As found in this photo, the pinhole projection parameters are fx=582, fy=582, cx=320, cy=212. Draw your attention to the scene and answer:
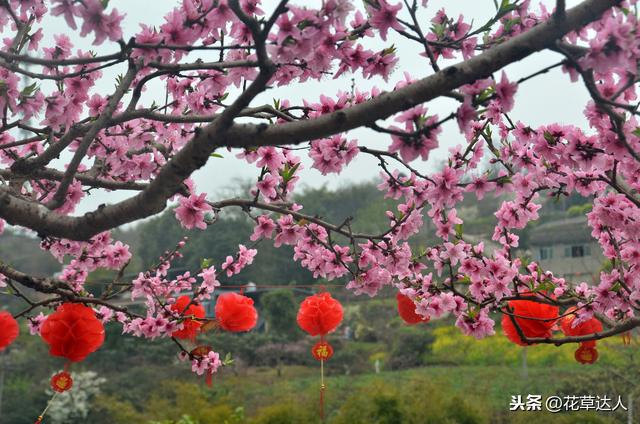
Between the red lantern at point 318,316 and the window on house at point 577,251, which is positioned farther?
the window on house at point 577,251

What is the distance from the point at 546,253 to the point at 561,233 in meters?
1.04

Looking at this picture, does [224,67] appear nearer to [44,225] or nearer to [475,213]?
[44,225]

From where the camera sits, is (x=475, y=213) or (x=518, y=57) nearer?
(x=518, y=57)

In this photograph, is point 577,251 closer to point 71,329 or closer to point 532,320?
point 532,320

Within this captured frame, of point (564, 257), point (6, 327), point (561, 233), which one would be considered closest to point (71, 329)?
point (6, 327)

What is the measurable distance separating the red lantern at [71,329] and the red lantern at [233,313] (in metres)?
1.13

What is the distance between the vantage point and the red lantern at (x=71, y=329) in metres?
2.65

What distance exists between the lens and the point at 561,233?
2192 centimetres

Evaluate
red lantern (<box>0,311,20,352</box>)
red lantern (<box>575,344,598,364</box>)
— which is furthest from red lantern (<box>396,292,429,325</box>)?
red lantern (<box>0,311,20,352</box>)

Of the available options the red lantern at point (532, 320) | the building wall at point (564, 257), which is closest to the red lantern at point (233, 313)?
the red lantern at point (532, 320)

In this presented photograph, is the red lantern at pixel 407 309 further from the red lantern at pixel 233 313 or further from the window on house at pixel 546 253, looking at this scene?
the window on house at pixel 546 253

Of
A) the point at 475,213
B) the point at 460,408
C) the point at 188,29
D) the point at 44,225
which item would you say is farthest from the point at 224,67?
the point at 475,213

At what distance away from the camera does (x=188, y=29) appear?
2.00 meters

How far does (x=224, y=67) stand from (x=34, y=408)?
35.7 feet
